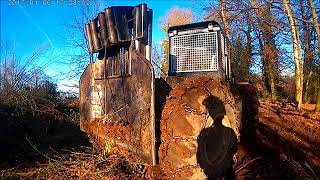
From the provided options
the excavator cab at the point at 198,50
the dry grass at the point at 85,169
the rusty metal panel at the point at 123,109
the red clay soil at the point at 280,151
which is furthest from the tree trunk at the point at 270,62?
the dry grass at the point at 85,169

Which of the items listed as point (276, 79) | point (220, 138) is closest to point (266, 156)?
point (220, 138)

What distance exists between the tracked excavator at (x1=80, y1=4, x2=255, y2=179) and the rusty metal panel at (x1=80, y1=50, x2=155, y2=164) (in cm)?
1

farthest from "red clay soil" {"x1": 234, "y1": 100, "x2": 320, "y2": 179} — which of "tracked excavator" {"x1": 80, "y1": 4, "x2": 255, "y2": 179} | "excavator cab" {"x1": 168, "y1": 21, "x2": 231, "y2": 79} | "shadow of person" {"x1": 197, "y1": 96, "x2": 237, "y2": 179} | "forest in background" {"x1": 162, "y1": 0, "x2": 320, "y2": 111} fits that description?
"forest in background" {"x1": 162, "y1": 0, "x2": 320, "y2": 111}

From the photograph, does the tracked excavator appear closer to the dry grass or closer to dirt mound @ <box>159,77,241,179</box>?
dirt mound @ <box>159,77,241,179</box>

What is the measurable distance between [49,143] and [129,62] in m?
3.07

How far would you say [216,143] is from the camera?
3.97m

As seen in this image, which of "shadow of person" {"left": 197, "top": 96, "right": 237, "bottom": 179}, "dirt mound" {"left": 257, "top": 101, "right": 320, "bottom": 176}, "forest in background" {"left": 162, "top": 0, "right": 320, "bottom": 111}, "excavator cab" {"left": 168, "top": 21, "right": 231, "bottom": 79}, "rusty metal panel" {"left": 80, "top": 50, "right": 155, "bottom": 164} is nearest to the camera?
"shadow of person" {"left": 197, "top": 96, "right": 237, "bottom": 179}

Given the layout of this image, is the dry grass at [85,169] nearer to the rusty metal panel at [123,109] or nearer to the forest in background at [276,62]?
the rusty metal panel at [123,109]

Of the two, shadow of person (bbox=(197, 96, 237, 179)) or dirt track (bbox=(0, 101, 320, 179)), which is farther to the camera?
dirt track (bbox=(0, 101, 320, 179))

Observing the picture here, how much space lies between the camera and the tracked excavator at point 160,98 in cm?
349

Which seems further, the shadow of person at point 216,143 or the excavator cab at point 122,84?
the excavator cab at point 122,84

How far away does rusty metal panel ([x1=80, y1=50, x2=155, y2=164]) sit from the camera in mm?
3816

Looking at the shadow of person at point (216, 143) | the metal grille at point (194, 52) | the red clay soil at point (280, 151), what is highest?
the metal grille at point (194, 52)

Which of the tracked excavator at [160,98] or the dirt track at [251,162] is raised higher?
the tracked excavator at [160,98]
